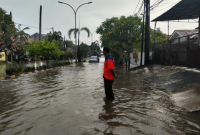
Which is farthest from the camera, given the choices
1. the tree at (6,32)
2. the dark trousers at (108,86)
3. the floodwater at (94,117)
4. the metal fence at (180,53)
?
the tree at (6,32)

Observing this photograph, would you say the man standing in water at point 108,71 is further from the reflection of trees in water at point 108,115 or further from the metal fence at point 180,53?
the metal fence at point 180,53

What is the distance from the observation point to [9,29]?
27.3 metres

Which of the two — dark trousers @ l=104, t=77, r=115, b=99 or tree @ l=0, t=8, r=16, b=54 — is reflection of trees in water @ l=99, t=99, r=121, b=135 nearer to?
dark trousers @ l=104, t=77, r=115, b=99

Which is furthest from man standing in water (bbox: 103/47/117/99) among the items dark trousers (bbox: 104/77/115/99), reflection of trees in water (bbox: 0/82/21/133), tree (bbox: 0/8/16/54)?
tree (bbox: 0/8/16/54)

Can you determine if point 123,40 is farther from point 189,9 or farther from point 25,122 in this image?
point 25,122

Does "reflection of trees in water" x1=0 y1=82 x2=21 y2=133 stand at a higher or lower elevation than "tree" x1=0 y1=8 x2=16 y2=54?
lower

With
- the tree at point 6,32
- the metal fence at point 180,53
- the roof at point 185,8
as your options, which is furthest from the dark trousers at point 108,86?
the tree at point 6,32

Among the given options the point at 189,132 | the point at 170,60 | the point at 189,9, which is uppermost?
the point at 189,9

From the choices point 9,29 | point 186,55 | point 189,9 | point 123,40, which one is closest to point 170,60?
point 186,55

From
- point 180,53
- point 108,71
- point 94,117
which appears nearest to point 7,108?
point 94,117

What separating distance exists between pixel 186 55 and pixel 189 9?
4424 mm

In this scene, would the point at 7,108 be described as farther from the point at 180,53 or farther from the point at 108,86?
the point at 180,53

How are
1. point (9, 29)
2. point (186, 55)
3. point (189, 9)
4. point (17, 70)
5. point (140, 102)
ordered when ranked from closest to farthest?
point (140, 102) < point (186, 55) < point (189, 9) < point (17, 70) < point (9, 29)

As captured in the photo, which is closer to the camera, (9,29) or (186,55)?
(186,55)
